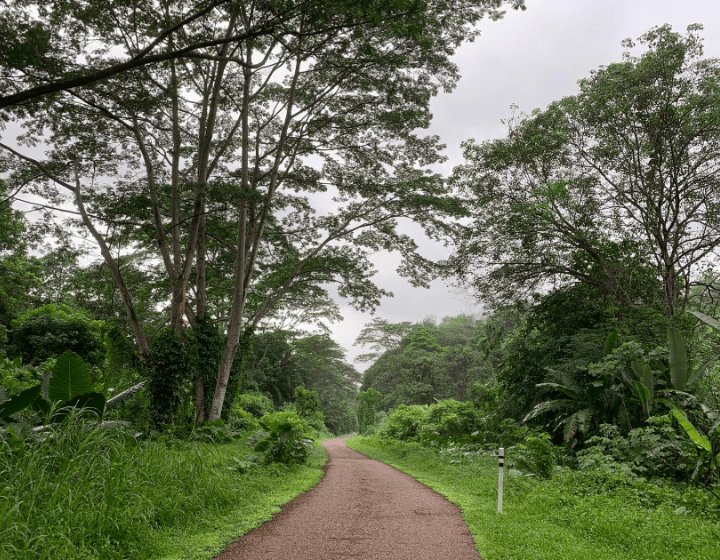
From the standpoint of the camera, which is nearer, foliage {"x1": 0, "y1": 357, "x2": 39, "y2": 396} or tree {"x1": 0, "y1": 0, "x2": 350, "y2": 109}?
tree {"x1": 0, "y1": 0, "x2": 350, "y2": 109}

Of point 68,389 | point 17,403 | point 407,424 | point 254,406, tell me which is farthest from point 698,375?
point 254,406

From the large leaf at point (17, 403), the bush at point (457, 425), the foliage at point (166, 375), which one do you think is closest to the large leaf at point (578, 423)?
the bush at point (457, 425)

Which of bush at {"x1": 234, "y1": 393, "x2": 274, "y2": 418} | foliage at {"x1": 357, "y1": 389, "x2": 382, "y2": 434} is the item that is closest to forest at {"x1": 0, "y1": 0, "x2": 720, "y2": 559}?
bush at {"x1": 234, "y1": 393, "x2": 274, "y2": 418}

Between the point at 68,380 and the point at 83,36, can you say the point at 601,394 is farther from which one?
the point at 83,36

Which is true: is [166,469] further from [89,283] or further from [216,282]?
[216,282]

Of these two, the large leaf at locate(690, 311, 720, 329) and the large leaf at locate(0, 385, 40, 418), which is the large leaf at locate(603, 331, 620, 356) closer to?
the large leaf at locate(690, 311, 720, 329)

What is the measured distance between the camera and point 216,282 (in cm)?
1781

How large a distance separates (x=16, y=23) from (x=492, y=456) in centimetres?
1245

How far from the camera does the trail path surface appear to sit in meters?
4.11

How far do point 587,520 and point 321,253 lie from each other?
40.3 ft

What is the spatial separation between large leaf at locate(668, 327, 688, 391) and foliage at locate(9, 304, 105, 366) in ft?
66.4

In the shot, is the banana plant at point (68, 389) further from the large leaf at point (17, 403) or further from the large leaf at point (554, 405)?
the large leaf at point (554, 405)

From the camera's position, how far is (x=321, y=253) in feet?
52.7

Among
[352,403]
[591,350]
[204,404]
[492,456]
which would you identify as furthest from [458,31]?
[352,403]
